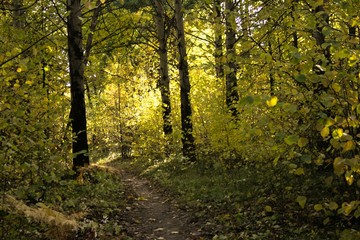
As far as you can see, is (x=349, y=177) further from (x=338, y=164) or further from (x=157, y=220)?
(x=157, y=220)

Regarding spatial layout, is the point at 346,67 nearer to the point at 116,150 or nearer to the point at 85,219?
the point at 85,219

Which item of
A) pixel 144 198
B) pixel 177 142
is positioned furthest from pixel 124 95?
pixel 144 198

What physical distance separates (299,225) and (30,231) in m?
4.21

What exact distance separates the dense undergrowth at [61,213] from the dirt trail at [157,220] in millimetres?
329

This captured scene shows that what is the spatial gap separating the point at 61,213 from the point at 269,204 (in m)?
3.90

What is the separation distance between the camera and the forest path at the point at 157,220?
668 cm

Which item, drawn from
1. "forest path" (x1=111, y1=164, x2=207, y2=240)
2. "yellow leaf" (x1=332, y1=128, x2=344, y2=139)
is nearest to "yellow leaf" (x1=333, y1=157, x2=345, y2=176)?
"yellow leaf" (x1=332, y1=128, x2=344, y2=139)

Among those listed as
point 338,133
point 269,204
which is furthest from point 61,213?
point 338,133

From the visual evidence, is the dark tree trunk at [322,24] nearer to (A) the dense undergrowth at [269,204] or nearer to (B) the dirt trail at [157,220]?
(A) the dense undergrowth at [269,204]

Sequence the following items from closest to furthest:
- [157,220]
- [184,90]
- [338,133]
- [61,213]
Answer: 1. [338,133]
2. [61,213]
3. [157,220]
4. [184,90]

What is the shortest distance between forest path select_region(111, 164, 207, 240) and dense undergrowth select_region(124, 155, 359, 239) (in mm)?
304

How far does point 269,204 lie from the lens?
23.0 feet

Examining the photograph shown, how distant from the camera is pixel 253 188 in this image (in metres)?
8.17

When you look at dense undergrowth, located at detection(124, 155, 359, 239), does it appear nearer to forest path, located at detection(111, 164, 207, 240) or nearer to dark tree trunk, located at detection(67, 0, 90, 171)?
forest path, located at detection(111, 164, 207, 240)
